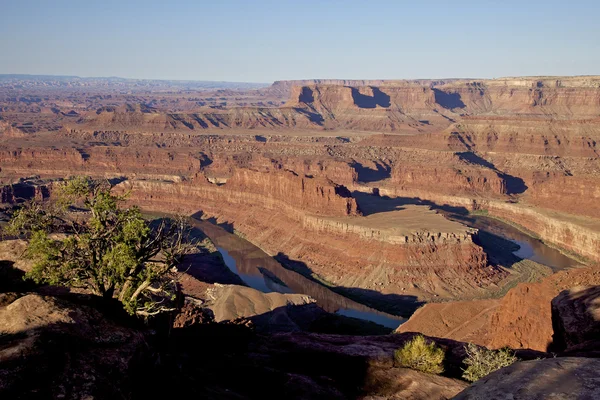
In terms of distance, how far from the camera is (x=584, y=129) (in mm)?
158000

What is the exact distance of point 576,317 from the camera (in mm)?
29625

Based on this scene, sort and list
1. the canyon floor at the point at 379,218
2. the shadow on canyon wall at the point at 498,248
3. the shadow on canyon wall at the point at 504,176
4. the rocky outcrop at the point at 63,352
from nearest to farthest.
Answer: the rocky outcrop at the point at 63,352 < the canyon floor at the point at 379,218 < the shadow on canyon wall at the point at 498,248 < the shadow on canyon wall at the point at 504,176

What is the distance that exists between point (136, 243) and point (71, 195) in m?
3.22

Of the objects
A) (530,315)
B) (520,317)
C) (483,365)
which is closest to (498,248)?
(520,317)

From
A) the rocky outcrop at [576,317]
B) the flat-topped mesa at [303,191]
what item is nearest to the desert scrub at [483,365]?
the rocky outcrop at [576,317]

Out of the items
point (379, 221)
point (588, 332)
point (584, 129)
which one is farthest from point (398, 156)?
point (588, 332)

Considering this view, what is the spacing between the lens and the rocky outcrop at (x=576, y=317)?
2734cm

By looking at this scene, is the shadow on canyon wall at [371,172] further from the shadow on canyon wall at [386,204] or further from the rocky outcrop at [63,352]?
the rocky outcrop at [63,352]

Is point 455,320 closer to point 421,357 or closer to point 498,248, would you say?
point 421,357

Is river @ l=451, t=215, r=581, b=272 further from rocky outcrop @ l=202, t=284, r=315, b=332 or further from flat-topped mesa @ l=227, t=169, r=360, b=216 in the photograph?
rocky outcrop @ l=202, t=284, r=315, b=332

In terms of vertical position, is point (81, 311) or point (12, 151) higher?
point (81, 311)

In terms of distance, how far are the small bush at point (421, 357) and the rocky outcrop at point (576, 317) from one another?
21.9 feet

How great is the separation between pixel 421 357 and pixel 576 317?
12324mm

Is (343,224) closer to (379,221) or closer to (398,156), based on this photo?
(379,221)
